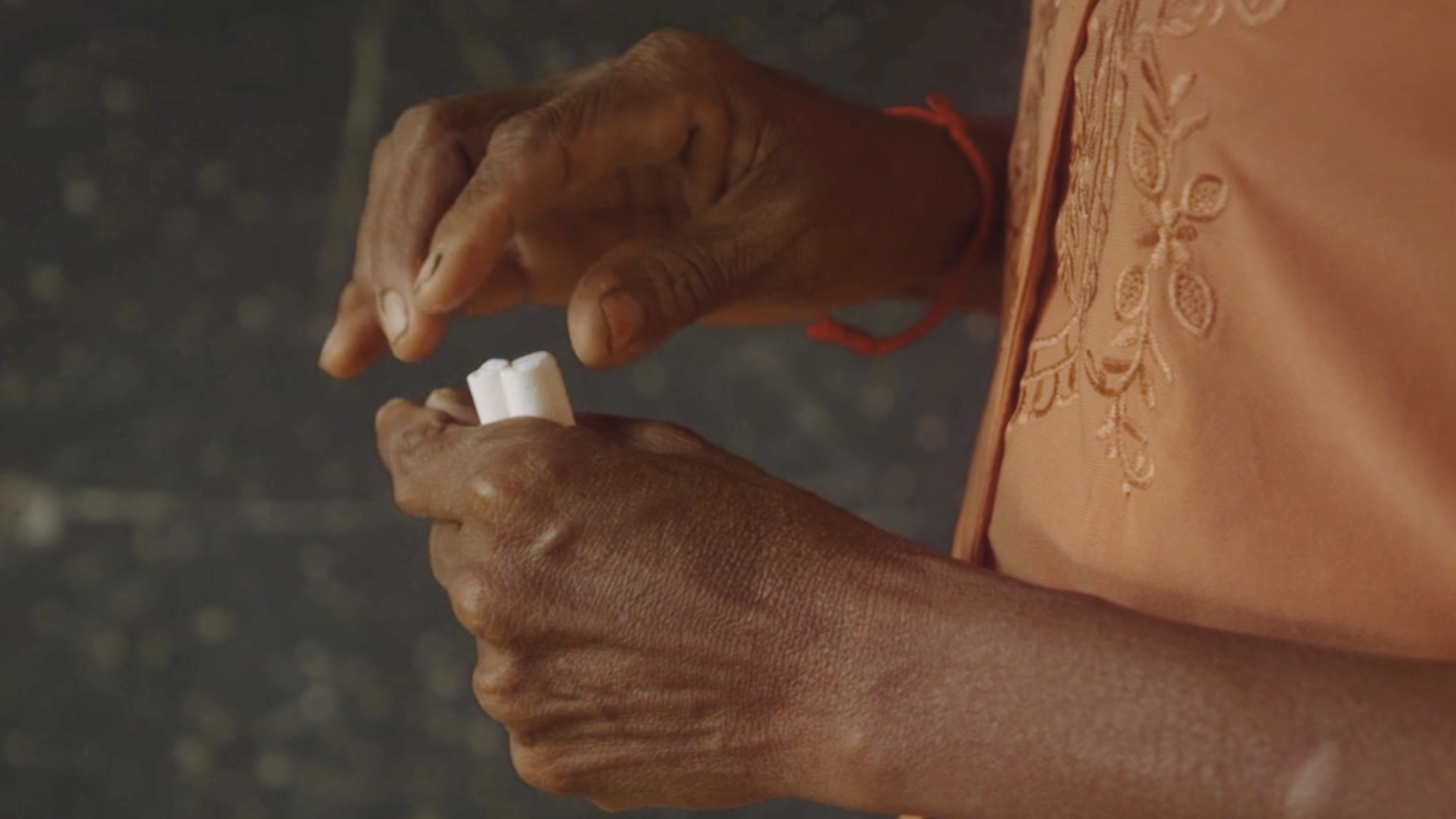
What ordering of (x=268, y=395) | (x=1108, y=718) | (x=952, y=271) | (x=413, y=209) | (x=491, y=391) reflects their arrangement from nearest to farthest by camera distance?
(x=1108, y=718), (x=491, y=391), (x=413, y=209), (x=952, y=271), (x=268, y=395)

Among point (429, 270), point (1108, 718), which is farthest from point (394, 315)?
point (1108, 718)

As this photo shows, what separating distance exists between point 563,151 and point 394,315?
118mm

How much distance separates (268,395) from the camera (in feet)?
3.20

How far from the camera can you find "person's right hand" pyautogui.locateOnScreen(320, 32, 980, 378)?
553 mm

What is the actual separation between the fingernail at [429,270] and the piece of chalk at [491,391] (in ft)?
0.22

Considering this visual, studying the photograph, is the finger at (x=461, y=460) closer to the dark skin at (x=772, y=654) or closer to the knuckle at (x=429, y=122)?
the dark skin at (x=772, y=654)

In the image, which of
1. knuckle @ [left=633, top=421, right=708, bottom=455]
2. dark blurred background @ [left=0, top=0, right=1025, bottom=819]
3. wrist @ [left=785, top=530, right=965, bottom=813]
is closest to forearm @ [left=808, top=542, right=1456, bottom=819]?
wrist @ [left=785, top=530, right=965, bottom=813]

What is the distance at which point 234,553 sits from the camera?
1.00 metres

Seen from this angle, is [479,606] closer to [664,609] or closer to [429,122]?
[664,609]

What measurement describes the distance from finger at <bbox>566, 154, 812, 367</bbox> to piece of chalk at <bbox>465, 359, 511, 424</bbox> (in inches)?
2.4

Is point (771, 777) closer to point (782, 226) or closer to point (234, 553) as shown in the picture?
point (782, 226)

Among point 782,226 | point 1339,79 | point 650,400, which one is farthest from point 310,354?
point 1339,79

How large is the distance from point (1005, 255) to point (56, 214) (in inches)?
29.1

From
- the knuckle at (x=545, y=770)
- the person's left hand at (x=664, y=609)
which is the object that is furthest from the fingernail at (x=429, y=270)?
the knuckle at (x=545, y=770)
